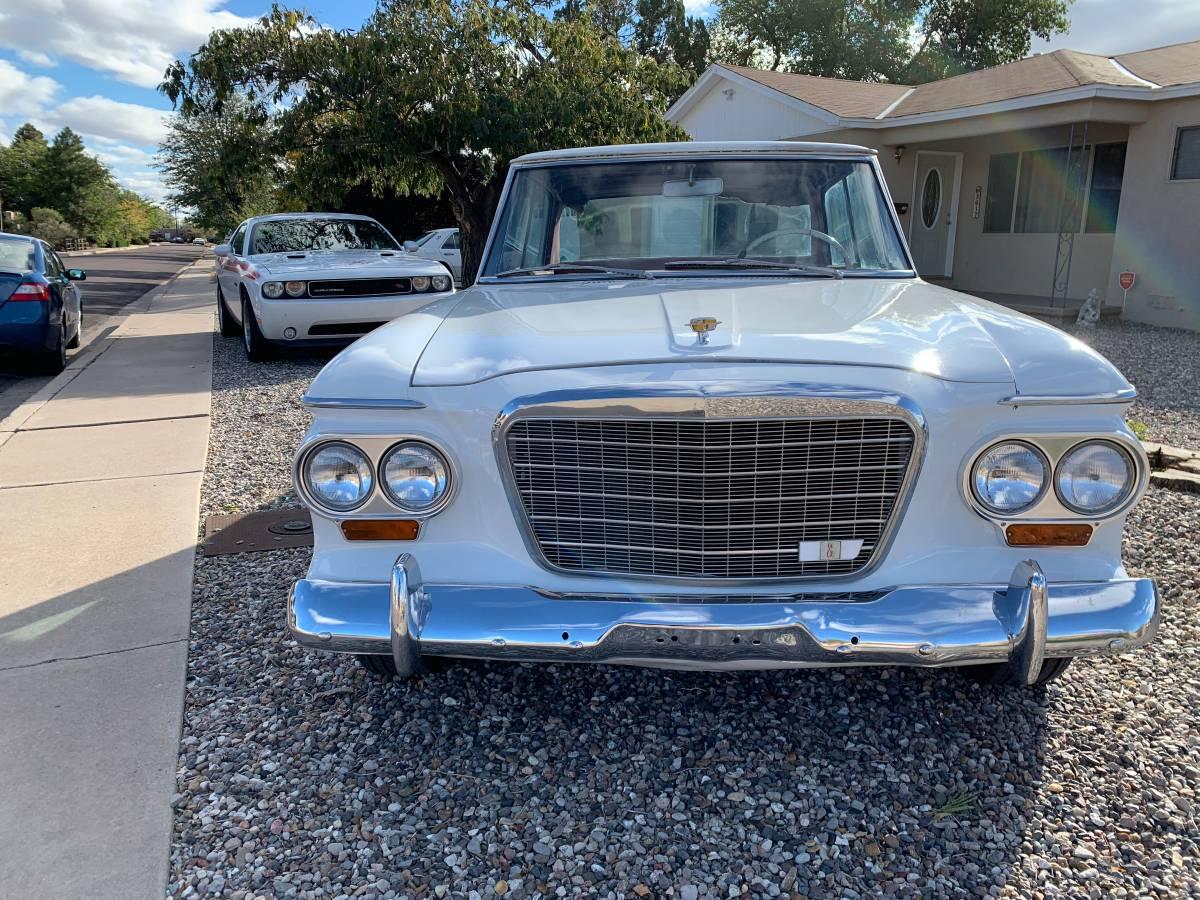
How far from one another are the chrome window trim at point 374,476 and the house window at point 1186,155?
12246 mm

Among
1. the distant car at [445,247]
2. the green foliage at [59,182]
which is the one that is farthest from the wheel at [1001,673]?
the green foliage at [59,182]

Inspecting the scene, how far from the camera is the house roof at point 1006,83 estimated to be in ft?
38.2

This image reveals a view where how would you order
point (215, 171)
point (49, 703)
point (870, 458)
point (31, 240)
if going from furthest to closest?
1. point (215, 171)
2. point (31, 240)
3. point (49, 703)
4. point (870, 458)

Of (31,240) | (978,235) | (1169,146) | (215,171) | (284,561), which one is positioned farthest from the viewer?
(978,235)

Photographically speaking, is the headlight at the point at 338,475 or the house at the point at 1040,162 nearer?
the headlight at the point at 338,475

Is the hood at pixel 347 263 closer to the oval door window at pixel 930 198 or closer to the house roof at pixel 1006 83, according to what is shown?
the house roof at pixel 1006 83

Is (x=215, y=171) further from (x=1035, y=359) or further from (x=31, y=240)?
(x=1035, y=359)

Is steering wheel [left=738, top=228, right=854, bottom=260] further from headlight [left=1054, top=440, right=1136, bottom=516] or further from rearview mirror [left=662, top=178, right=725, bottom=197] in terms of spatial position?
headlight [left=1054, top=440, right=1136, bottom=516]

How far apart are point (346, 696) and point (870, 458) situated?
1.85m

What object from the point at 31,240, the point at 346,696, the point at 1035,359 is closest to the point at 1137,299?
the point at 1035,359

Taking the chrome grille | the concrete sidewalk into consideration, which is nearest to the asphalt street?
the concrete sidewalk

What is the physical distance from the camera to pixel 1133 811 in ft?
7.53

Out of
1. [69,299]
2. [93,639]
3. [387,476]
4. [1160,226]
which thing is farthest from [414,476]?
[1160,226]

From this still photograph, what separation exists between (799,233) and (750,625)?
190cm
